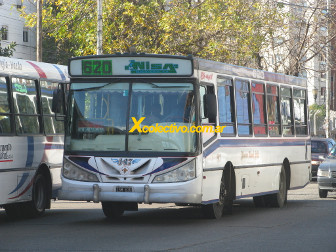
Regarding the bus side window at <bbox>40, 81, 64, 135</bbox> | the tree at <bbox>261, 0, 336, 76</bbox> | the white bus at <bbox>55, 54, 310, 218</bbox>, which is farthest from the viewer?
the tree at <bbox>261, 0, 336, 76</bbox>

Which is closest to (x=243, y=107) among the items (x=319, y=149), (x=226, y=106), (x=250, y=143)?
(x=250, y=143)

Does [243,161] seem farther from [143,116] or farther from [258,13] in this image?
[258,13]

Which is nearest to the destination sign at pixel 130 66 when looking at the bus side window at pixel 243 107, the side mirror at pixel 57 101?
the side mirror at pixel 57 101

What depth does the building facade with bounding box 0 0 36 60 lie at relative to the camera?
59500mm

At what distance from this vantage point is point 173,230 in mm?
13547

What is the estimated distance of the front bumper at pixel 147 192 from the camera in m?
13.8

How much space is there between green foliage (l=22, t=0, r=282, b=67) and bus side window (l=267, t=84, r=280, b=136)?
15.5m

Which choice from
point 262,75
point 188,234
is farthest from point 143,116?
point 262,75

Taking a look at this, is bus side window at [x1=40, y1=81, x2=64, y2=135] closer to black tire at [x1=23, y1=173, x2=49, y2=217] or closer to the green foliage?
black tire at [x1=23, y1=173, x2=49, y2=217]

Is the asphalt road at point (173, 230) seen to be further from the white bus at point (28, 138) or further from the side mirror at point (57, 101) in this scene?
the side mirror at point (57, 101)

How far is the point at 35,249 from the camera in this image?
35.7ft

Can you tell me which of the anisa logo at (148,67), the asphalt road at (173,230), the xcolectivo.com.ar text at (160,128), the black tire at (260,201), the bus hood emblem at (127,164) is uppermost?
the anisa logo at (148,67)

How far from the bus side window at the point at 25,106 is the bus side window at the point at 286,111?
575cm

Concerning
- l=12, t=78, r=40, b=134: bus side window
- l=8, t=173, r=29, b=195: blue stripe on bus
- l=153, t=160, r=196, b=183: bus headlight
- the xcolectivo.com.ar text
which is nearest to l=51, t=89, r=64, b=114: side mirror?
l=12, t=78, r=40, b=134: bus side window
